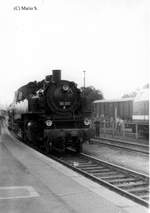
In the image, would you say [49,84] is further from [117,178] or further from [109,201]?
[109,201]

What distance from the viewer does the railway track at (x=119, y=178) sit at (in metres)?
6.98

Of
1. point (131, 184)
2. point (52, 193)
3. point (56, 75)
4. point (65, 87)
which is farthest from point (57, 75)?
point (52, 193)

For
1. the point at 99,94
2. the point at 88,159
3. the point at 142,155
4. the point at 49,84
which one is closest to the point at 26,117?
→ the point at 49,84

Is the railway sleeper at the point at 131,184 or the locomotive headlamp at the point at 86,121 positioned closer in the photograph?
the railway sleeper at the point at 131,184

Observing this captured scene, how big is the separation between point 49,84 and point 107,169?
4.74 m

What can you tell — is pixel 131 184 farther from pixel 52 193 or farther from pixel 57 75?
pixel 57 75

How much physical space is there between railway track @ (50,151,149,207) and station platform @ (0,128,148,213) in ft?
1.38

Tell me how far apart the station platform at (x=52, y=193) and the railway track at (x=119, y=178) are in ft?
1.38

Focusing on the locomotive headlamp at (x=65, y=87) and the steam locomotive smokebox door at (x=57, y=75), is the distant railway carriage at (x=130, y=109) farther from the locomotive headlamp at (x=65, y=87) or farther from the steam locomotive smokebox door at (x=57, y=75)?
the steam locomotive smokebox door at (x=57, y=75)

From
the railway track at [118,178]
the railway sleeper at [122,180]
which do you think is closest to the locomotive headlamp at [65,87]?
the railway track at [118,178]

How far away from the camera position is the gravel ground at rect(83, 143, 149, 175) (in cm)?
1077

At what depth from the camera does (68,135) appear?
13.2 metres

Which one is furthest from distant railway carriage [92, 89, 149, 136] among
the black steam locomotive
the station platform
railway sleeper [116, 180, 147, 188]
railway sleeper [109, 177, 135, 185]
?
the station platform

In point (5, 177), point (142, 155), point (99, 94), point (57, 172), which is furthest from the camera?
point (99, 94)
